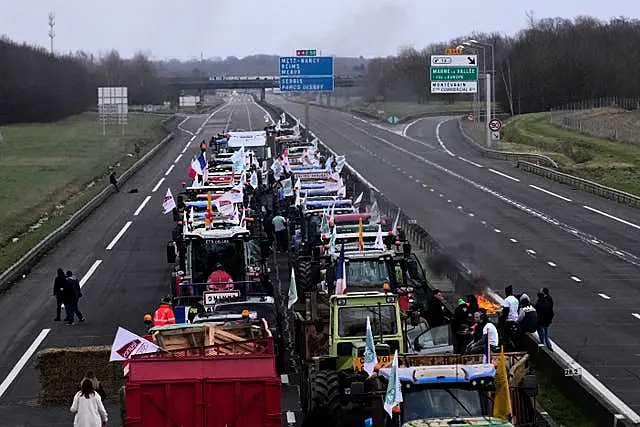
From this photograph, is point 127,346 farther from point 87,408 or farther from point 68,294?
point 68,294

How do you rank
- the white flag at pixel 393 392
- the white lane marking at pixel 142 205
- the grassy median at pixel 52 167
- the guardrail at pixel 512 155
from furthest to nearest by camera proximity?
the guardrail at pixel 512 155
the white lane marking at pixel 142 205
the grassy median at pixel 52 167
the white flag at pixel 393 392

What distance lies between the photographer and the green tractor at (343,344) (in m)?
16.5

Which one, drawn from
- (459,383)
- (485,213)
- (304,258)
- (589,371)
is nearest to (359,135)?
(485,213)

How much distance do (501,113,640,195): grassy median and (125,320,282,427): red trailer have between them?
45.7 m

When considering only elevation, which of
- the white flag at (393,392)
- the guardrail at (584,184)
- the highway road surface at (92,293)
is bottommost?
the highway road surface at (92,293)

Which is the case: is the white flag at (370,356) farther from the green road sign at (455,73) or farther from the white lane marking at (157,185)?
the green road sign at (455,73)

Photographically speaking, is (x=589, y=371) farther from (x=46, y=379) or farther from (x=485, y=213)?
(x=485, y=213)

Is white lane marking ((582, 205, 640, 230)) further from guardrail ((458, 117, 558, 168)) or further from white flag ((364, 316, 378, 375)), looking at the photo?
white flag ((364, 316, 378, 375))

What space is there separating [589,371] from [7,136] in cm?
9627

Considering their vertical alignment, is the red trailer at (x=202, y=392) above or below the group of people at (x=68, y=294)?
above

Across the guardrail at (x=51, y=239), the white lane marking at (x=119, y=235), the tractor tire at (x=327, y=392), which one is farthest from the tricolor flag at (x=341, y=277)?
the white lane marking at (x=119, y=235)

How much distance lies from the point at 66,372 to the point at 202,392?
634cm

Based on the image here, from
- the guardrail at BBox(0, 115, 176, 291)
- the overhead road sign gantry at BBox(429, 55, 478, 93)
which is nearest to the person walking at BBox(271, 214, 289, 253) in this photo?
the guardrail at BBox(0, 115, 176, 291)

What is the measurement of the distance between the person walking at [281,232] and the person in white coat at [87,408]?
907 inches
